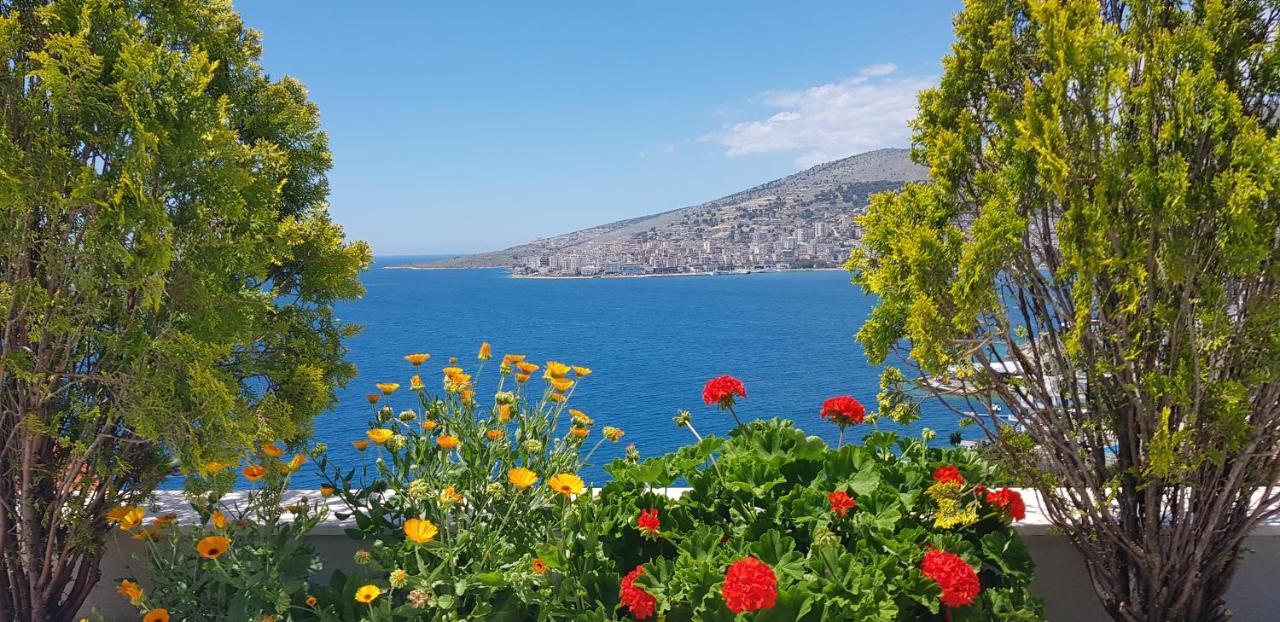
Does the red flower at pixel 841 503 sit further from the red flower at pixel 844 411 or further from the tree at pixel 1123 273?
the tree at pixel 1123 273

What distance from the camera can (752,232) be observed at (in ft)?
408

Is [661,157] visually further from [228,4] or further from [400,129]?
[228,4]

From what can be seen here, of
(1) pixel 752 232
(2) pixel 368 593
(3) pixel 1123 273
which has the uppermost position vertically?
(3) pixel 1123 273

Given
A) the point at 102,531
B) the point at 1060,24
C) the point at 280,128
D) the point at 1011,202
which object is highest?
the point at 280,128

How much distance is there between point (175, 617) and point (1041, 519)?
3.65 m

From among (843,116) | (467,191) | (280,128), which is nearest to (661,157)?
(467,191)

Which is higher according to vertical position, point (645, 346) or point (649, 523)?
point (649, 523)

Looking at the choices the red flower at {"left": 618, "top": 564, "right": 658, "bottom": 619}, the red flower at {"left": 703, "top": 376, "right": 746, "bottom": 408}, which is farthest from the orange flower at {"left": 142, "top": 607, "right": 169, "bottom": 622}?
the red flower at {"left": 703, "top": 376, "right": 746, "bottom": 408}

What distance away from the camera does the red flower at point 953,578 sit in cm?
217

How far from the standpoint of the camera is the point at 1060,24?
2533 millimetres

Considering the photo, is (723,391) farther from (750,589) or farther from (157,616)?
(157,616)

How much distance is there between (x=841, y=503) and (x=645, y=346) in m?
45.2

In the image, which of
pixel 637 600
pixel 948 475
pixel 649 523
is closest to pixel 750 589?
pixel 637 600

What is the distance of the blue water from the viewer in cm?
2747
